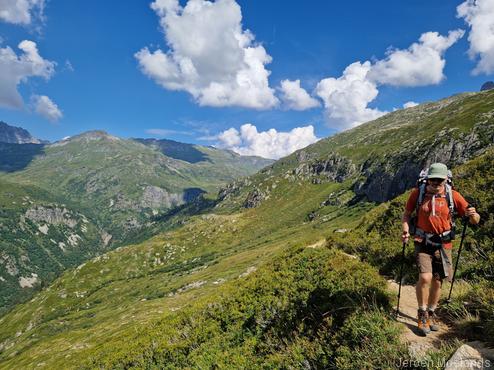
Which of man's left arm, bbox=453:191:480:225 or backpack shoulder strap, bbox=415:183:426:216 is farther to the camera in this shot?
backpack shoulder strap, bbox=415:183:426:216

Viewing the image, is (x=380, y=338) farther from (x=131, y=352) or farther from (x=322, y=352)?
(x=131, y=352)

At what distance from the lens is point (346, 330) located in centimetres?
992

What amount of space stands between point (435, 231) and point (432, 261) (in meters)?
0.95

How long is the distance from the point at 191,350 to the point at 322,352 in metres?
7.13

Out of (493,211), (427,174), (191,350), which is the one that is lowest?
(191,350)

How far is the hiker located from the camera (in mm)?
9758

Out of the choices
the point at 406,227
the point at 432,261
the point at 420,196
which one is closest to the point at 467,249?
the point at 432,261

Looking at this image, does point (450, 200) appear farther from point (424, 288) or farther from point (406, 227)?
point (424, 288)

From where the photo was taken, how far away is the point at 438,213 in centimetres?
1000

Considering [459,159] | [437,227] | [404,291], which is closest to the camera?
[437,227]

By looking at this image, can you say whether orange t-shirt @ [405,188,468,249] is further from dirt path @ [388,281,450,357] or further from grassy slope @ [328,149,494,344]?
dirt path @ [388,281,450,357]

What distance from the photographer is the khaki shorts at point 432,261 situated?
9.86 m

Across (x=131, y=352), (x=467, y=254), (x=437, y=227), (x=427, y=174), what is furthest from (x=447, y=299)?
(x=131, y=352)

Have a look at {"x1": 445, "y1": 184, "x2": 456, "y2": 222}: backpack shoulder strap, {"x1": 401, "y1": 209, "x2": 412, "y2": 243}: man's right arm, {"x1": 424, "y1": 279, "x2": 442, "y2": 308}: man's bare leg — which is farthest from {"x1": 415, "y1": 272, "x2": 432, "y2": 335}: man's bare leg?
{"x1": 445, "y1": 184, "x2": 456, "y2": 222}: backpack shoulder strap
